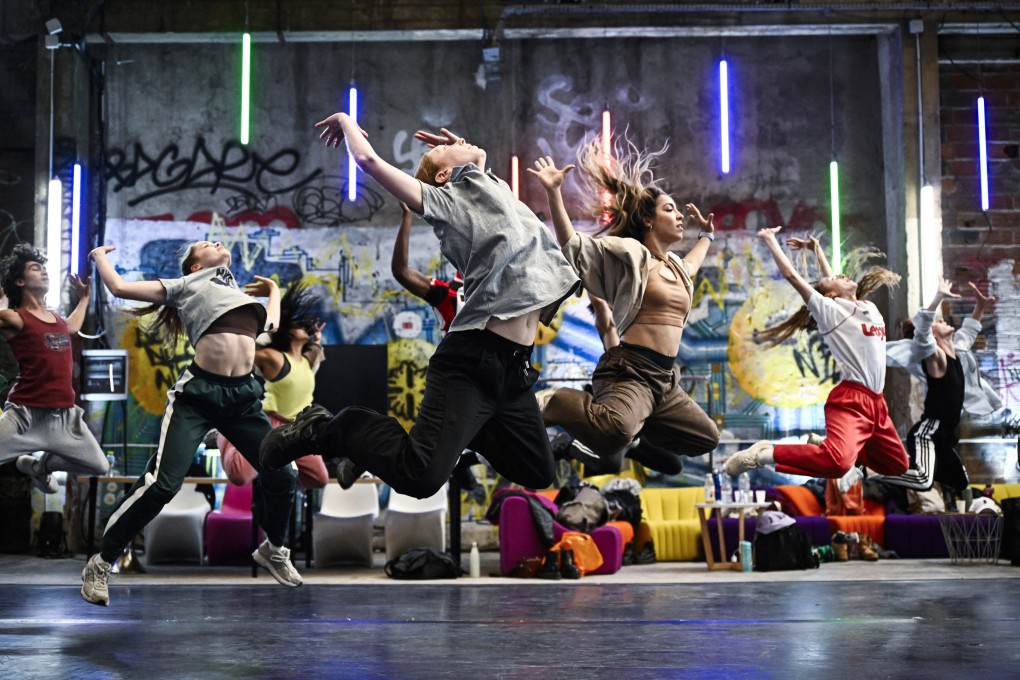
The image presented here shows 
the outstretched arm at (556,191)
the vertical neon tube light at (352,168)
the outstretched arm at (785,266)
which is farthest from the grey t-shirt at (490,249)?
the vertical neon tube light at (352,168)

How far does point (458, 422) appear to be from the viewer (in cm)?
373

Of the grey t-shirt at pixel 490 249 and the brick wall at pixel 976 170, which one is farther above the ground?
the brick wall at pixel 976 170

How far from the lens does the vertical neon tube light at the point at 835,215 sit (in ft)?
35.2

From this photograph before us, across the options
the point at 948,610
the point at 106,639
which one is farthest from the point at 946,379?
the point at 106,639

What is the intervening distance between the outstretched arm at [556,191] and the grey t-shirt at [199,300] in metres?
1.95

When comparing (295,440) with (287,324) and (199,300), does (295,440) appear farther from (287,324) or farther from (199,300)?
→ (287,324)

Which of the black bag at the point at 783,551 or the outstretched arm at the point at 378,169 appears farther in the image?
the black bag at the point at 783,551

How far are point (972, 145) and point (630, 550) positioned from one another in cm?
565

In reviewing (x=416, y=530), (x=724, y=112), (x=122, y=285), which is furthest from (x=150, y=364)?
(x=122, y=285)

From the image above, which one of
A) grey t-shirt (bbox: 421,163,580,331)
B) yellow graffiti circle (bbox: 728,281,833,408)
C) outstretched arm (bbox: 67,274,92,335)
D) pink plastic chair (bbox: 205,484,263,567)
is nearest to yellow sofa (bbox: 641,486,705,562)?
yellow graffiti circle (bbox: 728,281,833,408)

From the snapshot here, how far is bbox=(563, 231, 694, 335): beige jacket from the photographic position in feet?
15.1

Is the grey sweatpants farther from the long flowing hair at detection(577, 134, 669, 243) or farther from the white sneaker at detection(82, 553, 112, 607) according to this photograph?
the long flowing hair at detection(577, 134, 669, 243)

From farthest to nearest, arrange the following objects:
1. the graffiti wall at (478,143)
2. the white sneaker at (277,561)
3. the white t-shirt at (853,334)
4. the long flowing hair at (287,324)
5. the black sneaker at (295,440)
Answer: the graffiti wall at (478,143) < the long flowing hair at (287,324) < the white sneaker at (277,561) < the white t-shirt at (853,334) < the black sneaker at (295,440)

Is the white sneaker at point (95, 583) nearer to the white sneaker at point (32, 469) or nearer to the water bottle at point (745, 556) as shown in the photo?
the white sneaker at point (32, 469)
